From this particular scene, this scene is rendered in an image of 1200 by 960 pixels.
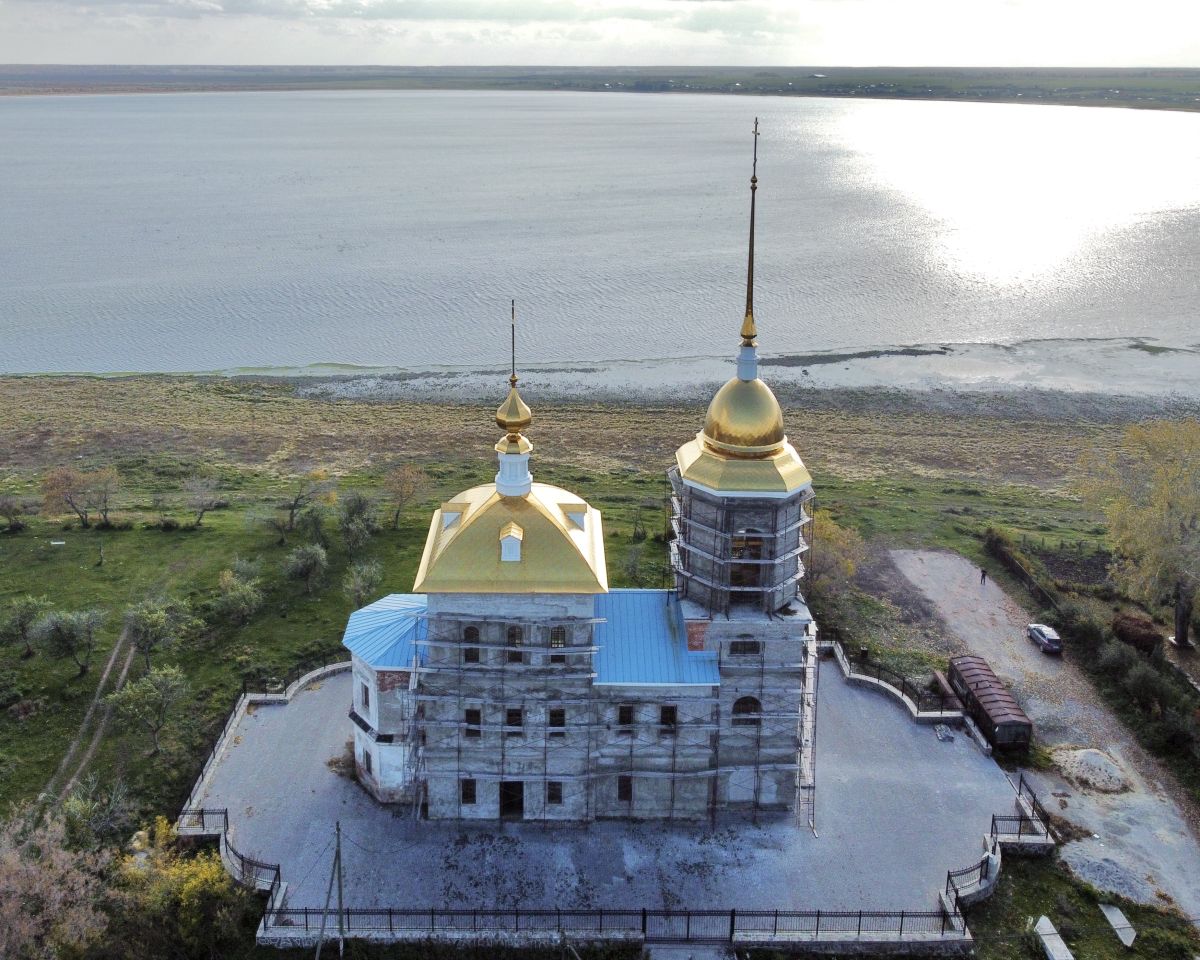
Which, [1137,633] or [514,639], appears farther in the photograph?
[1137,633]

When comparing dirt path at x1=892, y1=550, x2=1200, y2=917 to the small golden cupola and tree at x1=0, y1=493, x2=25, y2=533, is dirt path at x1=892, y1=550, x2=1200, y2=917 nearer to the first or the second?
the small golden cupola

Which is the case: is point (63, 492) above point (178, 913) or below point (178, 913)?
above

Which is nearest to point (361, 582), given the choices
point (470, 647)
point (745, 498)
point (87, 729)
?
point (87, 729)

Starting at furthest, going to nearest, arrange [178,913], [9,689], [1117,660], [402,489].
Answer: [402,489]
[1117,660]
[9,689]
[178,913]

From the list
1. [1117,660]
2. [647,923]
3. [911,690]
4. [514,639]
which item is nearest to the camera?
[647,923]

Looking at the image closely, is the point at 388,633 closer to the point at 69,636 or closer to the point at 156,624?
the point at 156,624

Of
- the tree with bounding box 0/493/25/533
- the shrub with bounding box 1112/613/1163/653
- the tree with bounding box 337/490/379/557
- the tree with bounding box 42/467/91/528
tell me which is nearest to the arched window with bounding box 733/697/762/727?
the shrub with bounding box 1112/613/1163/653

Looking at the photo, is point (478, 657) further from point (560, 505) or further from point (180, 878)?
point (180, 878)
